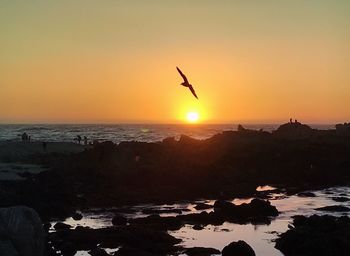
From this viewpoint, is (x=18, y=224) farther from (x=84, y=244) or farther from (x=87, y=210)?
(x=87, y=210)

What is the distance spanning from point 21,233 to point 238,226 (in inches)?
569

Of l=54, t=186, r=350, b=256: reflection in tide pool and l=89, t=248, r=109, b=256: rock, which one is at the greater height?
l=89, t=248, r=109, b=256: rock

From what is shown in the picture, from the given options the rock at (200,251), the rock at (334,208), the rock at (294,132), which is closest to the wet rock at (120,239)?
→ the rock at (200,251)

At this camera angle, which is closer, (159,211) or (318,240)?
(318,240)

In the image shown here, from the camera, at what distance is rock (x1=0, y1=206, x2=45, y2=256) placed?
16094mm

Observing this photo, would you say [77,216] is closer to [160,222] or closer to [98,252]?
[160,222]

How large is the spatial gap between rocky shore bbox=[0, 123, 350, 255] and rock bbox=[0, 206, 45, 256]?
2.72 meters

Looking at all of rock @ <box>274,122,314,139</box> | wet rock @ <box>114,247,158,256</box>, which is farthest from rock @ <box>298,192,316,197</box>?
rock @ <box>274,122,314,139</box>

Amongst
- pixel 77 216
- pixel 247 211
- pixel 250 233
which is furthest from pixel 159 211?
pixel 250 233

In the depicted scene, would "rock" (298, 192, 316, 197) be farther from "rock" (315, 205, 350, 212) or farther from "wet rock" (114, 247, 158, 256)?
"wet rock" (114, 247, 158, 256)

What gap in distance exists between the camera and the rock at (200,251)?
69.8 ft

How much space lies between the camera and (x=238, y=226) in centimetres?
2794

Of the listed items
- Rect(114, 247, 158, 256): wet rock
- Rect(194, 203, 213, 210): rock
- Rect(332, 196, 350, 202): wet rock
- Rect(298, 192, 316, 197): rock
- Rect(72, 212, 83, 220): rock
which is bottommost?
Rect(298, 192, 316, 197): rock

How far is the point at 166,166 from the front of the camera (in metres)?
47.2
